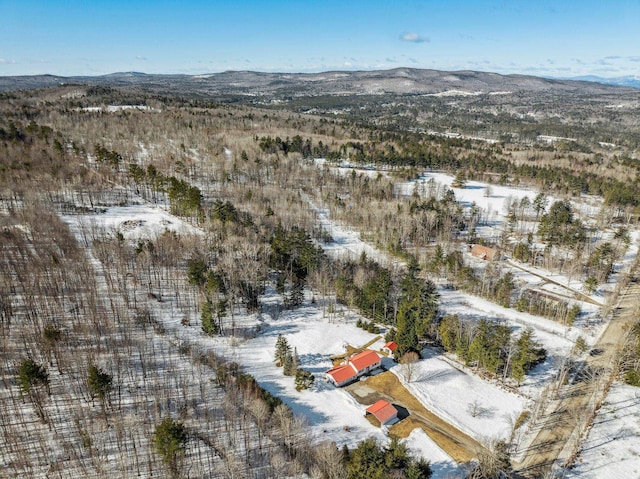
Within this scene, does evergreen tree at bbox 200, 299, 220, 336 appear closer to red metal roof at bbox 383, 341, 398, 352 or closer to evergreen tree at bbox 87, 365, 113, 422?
evergreen tree at bbox 87, 365, 113, 422

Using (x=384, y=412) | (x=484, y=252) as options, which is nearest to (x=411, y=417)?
(x=384, y=412)

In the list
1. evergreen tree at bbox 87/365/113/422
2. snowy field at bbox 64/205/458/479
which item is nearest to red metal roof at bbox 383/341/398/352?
snowy field at bbox 64/205/458/479

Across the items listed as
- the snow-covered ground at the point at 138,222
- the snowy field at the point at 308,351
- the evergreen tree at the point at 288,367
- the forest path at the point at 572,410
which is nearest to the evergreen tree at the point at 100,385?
the snowy field at the point at 308,351

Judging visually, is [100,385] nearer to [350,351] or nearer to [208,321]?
[208,321]

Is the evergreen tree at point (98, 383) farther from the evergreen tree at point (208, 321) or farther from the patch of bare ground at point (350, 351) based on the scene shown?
the patch of bare ground at point (350, 351)

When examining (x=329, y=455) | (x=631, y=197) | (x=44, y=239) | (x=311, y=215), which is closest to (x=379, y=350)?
(x=329, y=455)

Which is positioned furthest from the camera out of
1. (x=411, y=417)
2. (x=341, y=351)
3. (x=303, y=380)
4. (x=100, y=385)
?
(x=341, y=351)
